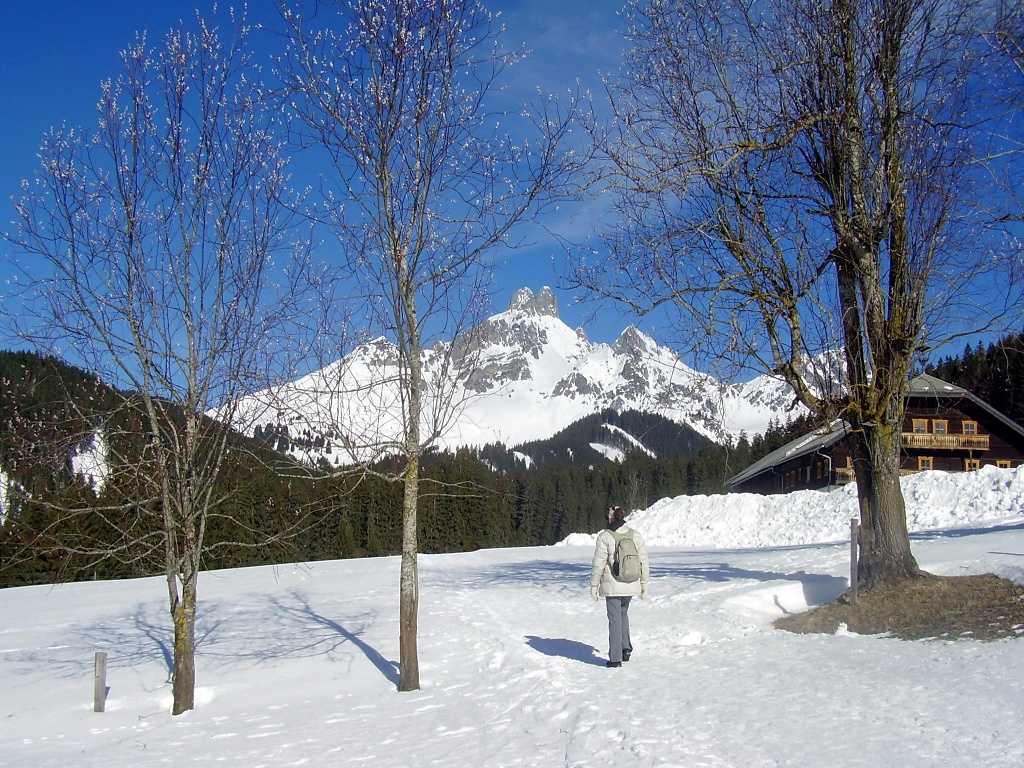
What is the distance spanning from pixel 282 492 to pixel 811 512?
2408cm

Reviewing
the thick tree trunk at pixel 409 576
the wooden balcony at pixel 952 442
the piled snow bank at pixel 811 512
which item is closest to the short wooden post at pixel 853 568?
the thick tree trunk at pixel 409 576

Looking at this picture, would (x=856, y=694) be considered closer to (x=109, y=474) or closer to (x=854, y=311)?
(x=854, y=311)

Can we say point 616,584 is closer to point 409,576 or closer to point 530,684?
point 530,684

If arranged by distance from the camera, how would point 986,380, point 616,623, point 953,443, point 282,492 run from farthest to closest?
point 986,380
point 953,443
point 282,492
point 616,623

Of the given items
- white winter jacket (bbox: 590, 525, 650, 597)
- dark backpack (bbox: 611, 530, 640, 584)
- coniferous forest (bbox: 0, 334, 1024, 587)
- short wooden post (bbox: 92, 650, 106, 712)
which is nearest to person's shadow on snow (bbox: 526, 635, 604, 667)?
white winter jacket (bbox: 590, 525, 650, 597)

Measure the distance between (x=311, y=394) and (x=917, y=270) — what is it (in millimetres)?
8060

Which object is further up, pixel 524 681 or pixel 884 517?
pixel 884 517

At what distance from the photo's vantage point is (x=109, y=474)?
9.09 metres

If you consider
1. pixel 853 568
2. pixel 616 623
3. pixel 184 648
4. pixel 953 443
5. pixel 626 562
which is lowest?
pixel 184 648

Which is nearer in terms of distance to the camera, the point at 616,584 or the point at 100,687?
the point at 616,584

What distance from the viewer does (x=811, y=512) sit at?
96.6 ft

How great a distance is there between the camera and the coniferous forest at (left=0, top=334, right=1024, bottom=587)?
865 centimetres

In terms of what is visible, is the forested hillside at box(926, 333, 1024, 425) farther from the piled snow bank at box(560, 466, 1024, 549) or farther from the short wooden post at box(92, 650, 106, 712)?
the short wooden post at box(92, 650, 106, 712)

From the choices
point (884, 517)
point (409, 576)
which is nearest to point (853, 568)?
point (884, 517)
